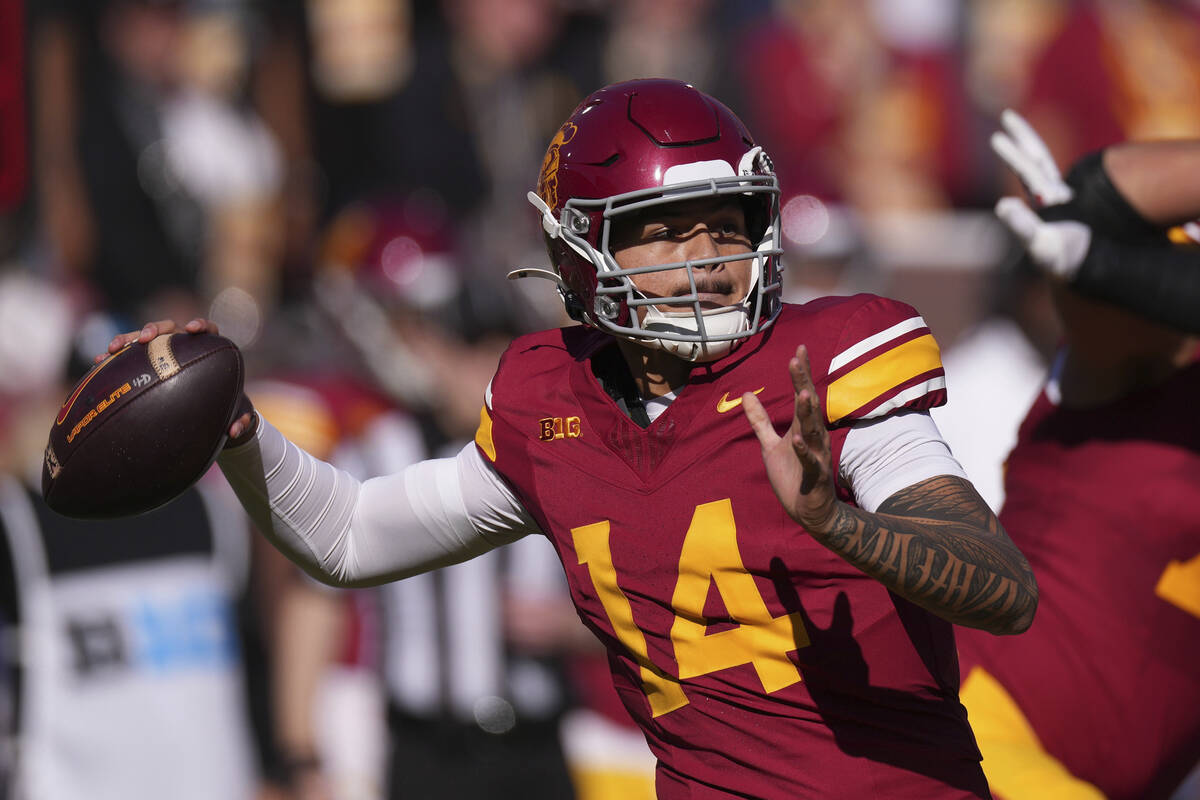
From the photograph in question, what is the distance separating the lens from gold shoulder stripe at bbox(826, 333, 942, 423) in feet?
7.66

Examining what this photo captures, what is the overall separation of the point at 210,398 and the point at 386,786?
2.79m

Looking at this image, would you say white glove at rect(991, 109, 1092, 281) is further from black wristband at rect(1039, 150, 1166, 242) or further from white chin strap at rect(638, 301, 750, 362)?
white chin strap at rect(638, 301, 750, 362)

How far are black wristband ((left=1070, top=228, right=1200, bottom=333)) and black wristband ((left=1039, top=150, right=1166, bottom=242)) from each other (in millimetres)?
47

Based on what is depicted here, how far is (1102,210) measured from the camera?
326 cm

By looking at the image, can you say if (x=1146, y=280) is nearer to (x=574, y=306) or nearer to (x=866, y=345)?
(x=866, y=345)

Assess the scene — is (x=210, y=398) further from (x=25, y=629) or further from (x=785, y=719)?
(x=25, y=629)

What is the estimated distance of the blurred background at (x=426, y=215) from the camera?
16.8 feet

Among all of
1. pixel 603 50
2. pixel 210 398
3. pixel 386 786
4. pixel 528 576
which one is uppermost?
pixel 210 398

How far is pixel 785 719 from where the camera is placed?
95.7 inches

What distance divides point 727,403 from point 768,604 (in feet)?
1.04

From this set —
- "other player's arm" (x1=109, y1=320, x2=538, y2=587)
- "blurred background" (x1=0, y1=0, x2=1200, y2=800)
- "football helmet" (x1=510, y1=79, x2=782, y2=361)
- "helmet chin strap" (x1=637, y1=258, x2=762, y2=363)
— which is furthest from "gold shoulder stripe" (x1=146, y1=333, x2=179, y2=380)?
"blurred background" (x1=0, y1=0, x2=1200, y2=800)

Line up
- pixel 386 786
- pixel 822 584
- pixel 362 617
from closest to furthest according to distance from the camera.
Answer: pixel 822 584 → pixel 386 786 → pixel 362 617

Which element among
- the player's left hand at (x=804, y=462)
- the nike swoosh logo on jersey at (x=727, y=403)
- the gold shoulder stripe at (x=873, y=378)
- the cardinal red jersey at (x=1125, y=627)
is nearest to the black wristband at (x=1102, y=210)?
the cardinal red jersey at (x=1125, y=627)

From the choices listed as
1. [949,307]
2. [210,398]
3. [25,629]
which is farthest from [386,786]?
[949,307]
